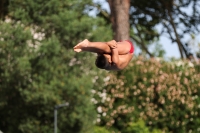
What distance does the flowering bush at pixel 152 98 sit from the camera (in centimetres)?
2844

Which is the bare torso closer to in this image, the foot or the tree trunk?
the foot

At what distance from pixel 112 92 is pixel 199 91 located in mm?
4563

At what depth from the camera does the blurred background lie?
2520 centimetres

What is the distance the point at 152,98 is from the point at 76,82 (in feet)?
16.5

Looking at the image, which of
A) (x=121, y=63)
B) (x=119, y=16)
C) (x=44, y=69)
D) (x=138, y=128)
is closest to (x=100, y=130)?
(x=138, y=128)

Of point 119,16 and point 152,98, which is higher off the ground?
point 119,16

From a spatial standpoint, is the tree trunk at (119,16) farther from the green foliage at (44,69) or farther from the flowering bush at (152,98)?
the green foliage at (44,69)

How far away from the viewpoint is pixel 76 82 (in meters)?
25.1

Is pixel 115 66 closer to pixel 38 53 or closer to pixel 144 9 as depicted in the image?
pixel 38 53

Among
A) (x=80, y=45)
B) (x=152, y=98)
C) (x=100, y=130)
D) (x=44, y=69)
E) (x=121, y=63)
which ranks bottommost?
(x=100, y=130)

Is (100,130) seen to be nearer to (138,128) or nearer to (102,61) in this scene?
(138,128)

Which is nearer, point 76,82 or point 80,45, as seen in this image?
point 80,45

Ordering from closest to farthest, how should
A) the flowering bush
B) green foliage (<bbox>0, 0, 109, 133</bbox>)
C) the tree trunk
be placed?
green foliage (<bbox>0, 0, 109, 133</bbox>) → the flowering bush → the tree trunk

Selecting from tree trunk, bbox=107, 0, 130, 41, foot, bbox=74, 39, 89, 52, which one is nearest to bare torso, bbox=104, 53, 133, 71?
foot, bbox=74, 39, 89, 52
